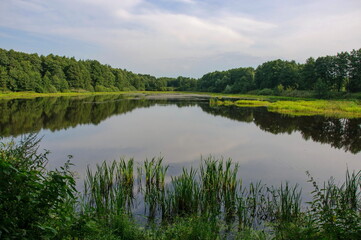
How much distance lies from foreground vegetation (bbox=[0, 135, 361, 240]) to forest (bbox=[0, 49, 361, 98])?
5893 cm

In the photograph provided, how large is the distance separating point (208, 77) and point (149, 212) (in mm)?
146197

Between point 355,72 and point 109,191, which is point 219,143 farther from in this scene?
point 355,72

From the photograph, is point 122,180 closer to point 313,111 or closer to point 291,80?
point 313,111

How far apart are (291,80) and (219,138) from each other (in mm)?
73466

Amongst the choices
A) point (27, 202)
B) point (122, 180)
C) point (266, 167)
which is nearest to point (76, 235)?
point (27, 202)

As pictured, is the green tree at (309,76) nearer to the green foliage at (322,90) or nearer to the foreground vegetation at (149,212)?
the green foliage at (322,90)

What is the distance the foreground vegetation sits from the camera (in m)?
3.41

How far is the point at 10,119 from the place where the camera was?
26.6 metres

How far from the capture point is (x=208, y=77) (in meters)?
151

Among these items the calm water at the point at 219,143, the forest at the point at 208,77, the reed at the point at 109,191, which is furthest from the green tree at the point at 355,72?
the reed at the point at 109,191

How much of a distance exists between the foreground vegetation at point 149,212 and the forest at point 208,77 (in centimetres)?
5893

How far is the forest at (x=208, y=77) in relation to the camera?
63.5 m

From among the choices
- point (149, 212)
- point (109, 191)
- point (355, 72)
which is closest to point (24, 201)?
point (149, 212)

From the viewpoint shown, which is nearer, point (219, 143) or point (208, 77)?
point (219, 143)
